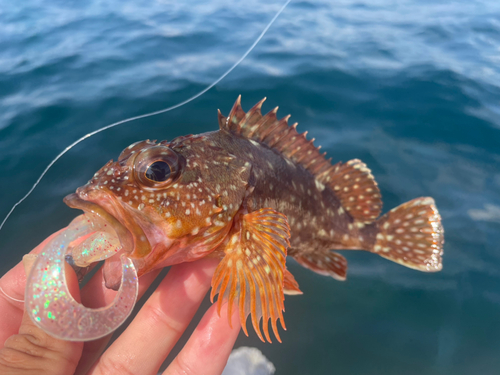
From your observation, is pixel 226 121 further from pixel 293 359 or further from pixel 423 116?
pixel 423 116

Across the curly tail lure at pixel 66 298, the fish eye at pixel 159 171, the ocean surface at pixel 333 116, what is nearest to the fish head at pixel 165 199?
the fish eye at pixel 159 171

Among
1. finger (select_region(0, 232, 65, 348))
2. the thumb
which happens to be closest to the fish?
the thumb

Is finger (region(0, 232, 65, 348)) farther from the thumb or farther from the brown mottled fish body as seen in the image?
the brown mottled fish body

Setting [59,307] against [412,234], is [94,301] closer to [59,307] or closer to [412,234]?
[59,307]

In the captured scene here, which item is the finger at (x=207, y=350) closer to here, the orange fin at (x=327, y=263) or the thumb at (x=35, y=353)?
the thumb at (x=35, y=353)

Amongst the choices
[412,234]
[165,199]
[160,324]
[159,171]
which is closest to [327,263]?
[412,234]
